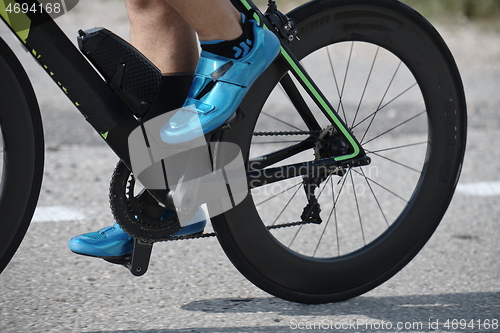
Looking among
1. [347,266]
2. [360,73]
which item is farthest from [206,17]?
[360,73]

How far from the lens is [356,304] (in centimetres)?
249

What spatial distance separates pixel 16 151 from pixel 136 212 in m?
0.44

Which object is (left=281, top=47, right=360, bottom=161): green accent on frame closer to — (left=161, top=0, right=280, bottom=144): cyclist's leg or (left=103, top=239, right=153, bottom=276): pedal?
(left=161, top=0, right=280, bottom=144): cyclist's leg

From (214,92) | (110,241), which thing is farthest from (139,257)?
(214,92)

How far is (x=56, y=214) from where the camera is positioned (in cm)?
335

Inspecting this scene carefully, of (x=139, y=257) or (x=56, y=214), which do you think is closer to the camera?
(x=139, y=257)

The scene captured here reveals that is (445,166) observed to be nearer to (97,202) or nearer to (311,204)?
(311,204)

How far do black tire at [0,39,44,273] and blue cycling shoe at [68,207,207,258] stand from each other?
0.76 ft

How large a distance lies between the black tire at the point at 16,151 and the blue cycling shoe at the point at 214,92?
41 cm

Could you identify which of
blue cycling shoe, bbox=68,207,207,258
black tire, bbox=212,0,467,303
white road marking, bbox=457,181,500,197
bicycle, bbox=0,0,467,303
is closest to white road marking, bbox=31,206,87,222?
blue cycling shoe, bbox=68,207,207,258

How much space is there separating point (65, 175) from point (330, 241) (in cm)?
178

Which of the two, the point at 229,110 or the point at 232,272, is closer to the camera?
the point at 229,110

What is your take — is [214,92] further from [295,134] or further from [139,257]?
[139,257]

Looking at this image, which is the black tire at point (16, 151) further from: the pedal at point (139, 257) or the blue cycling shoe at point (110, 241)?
the pedal at point (139, 257)
